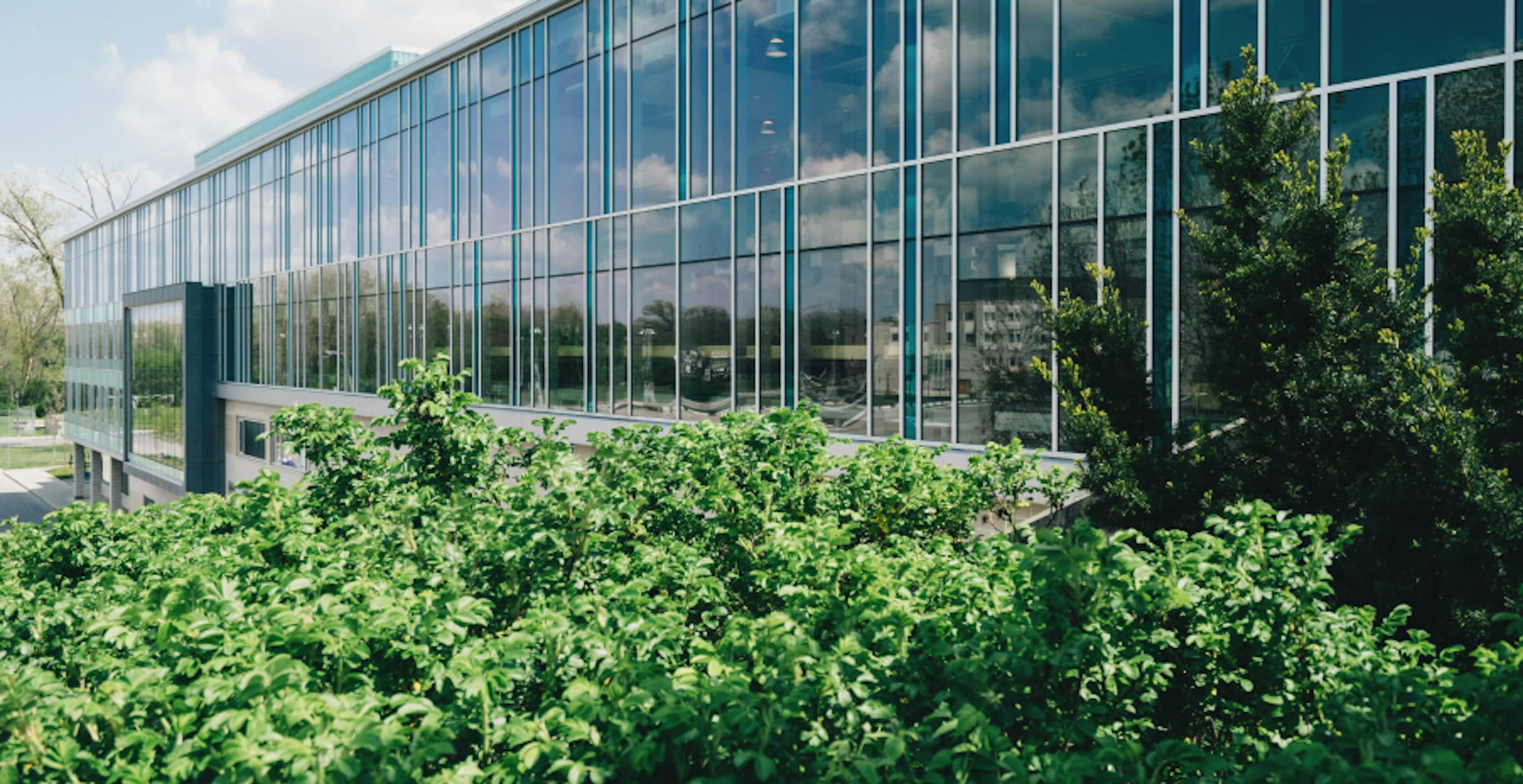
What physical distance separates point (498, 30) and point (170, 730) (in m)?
25.1

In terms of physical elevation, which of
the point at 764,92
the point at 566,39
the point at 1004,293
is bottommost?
the point at 1004,293

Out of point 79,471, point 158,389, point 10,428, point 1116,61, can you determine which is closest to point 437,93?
point 1116,61

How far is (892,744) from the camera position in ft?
11.2

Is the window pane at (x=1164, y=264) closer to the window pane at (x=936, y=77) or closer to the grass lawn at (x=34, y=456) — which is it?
the window pane at (x=936, y=77)

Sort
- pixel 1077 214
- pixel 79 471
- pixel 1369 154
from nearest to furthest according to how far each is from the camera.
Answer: pixel 1369 154 < pixel 1077 214 < pixel 79 471

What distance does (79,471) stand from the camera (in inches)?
2208

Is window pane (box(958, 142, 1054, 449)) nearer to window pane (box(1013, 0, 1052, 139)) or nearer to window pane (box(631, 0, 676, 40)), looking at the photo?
window pane (box(1013, 0, 1052, 139))

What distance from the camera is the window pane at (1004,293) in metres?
14.3

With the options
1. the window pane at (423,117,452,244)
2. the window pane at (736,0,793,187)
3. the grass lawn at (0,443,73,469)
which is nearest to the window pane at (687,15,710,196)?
the window pane at (736,0,793,187)

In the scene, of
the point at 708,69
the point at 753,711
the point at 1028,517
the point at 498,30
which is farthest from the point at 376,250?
the point at 753,711

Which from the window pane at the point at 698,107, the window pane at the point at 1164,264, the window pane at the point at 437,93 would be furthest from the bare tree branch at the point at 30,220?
the window pane at the point at 1164,264

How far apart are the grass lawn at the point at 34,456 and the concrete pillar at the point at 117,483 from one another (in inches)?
771

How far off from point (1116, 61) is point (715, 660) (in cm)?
1237

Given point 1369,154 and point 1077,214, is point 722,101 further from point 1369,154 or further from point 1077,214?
point 1369,154
